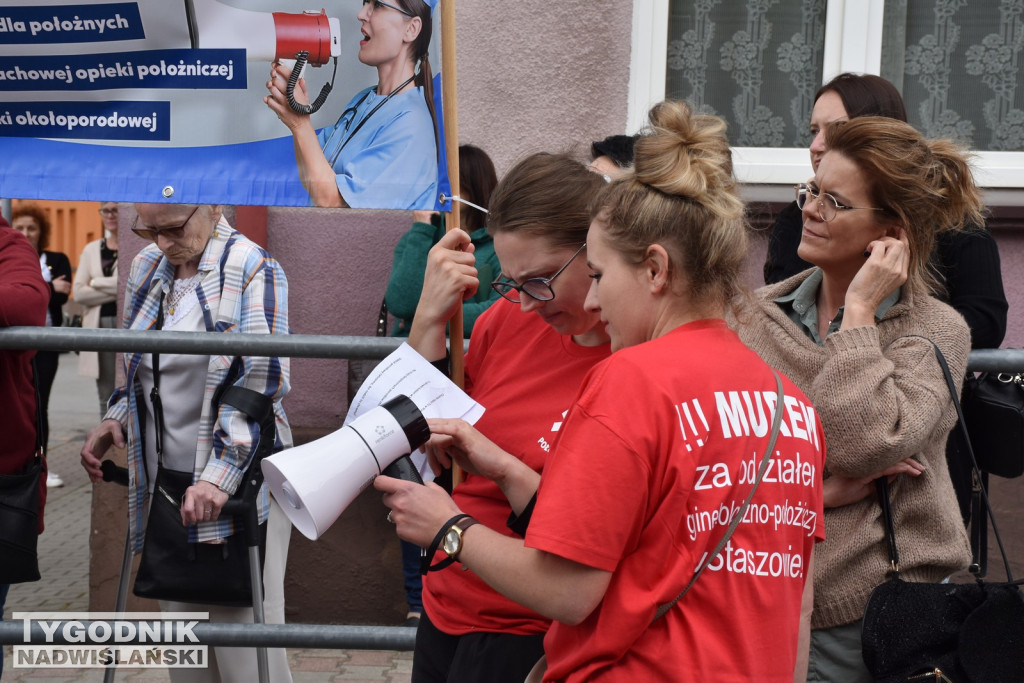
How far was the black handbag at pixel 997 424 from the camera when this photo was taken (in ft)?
7.64

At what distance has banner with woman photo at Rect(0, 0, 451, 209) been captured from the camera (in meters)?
2.34

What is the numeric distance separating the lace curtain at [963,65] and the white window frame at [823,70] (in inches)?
3.5

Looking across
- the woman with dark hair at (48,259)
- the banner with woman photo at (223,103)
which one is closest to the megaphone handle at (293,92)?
the banner with woman photo at (223,103)

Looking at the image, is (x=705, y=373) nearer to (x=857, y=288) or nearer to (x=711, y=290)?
(x=711, y=290)

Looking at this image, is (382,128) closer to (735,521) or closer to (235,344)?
(235,344)

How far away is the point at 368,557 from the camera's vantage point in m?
5.19

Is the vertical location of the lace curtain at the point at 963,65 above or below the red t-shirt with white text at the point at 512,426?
above

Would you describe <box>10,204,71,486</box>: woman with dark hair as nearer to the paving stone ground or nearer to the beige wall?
the paving stone ground

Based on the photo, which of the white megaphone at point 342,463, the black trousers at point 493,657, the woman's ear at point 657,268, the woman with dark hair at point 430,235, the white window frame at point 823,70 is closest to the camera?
the woman's ear at point 657,268

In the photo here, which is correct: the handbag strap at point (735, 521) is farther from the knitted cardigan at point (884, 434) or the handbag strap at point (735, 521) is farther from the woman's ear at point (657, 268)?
the knitted cardigan at point (884, 434)

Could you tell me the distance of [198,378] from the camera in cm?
347

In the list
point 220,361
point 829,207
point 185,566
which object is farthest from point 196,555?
point 829,207

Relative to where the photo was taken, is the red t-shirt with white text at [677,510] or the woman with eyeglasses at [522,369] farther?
Answer: the woman with eyeglasses at [522,369]

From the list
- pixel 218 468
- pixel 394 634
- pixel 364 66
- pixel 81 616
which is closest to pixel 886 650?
pixel 394 634
